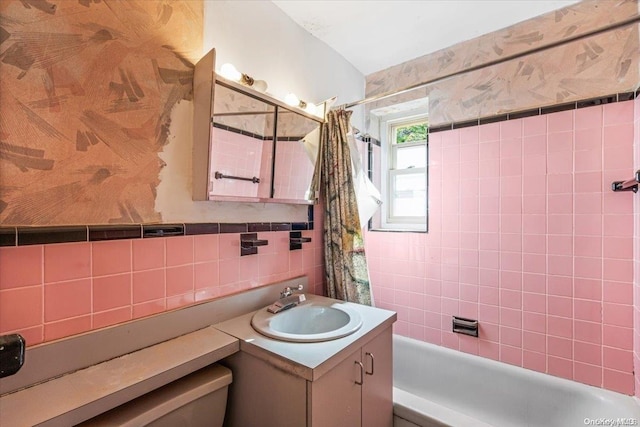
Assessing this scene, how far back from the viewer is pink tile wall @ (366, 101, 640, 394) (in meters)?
1.56

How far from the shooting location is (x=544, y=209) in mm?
1726

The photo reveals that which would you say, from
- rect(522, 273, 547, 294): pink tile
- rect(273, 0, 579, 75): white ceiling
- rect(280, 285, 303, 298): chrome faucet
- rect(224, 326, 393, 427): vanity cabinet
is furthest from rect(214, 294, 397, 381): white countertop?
rect(273, 0, 579, 75): white ceiling

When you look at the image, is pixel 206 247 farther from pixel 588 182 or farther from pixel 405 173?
pixel 588 182

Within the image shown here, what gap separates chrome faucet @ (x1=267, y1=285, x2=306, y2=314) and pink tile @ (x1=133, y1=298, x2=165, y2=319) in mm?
483

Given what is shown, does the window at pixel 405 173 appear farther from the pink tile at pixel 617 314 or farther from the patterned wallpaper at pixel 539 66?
the pink tile at pixel 617 314

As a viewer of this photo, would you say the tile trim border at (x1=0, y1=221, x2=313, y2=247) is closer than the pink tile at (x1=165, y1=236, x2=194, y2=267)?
Yes

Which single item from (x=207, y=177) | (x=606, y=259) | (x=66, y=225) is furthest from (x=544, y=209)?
(x=66, y=225)

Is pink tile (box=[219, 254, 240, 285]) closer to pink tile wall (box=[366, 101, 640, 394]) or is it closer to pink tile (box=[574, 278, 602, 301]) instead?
pink tile wall (box=[366, 101, 640, 394])

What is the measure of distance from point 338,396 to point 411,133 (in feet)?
6.56

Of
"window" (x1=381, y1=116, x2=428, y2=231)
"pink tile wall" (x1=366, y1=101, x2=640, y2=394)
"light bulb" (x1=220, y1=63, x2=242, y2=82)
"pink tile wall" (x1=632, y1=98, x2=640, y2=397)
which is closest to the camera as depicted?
"light bulb" (x1=220, y1=63, x2=242, y2=82)

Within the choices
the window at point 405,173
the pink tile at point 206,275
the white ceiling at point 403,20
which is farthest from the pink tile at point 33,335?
the window at point 405,173

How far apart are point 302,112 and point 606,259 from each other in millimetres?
1782

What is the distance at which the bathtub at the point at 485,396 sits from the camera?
1.43 m

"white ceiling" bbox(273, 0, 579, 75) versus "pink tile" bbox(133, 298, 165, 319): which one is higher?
"white ceiling" bbox(273, 0, 579, 75)
